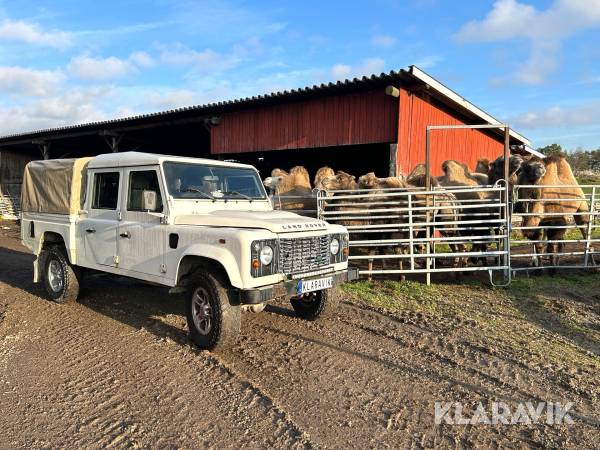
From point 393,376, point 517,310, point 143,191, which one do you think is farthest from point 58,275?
point 517,310

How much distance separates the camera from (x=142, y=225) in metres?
5.64

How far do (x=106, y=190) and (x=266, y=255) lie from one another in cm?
302

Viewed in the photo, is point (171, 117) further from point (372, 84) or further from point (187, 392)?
point (187, 392)

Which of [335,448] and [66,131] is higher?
[66,131]

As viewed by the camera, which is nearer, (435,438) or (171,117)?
(435,438)

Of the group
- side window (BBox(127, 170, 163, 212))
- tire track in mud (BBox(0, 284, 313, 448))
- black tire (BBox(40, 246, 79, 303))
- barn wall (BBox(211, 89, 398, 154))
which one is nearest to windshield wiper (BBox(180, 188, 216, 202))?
side window (BBox(127, 170, 163, 212))

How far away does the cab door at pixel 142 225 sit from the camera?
5422mm

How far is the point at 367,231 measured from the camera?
873 centimetres

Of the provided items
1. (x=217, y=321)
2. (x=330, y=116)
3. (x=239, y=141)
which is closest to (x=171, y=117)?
(x=239, y=141)

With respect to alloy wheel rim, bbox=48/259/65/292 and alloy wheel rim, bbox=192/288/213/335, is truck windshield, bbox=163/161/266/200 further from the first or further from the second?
alloy wheel rim, bbox=48/259/65/292

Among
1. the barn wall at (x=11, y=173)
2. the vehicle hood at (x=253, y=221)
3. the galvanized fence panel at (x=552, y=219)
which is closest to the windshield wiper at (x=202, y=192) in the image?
the vehicle hood at (x=253, y=221)

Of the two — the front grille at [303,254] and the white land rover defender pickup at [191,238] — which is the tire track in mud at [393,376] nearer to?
the white land rover defender pickup at [191,238]

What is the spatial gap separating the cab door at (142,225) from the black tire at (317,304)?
1.92 m

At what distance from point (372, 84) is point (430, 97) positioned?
261cm
